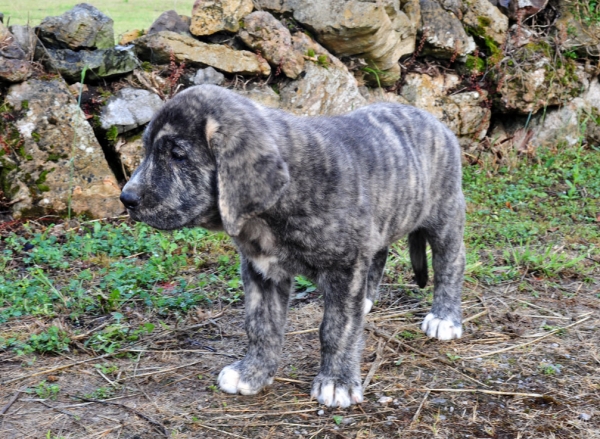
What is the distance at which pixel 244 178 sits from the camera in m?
3.26

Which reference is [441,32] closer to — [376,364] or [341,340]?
[376,364]

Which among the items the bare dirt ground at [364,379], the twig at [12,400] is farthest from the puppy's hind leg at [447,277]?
the twig at [12,400]

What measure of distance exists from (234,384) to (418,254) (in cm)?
175

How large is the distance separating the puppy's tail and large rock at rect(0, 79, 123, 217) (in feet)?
10.2

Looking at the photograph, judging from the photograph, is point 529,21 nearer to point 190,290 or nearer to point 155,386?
point 190,290

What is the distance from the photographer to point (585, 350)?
438 cm

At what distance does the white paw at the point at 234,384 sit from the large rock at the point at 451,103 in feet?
17.1

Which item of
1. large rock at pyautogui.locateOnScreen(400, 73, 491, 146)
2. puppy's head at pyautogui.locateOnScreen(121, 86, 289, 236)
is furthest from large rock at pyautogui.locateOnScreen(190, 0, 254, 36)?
puppy's head at pyautogui.locateOnScreen(121, 86, 289, 236)

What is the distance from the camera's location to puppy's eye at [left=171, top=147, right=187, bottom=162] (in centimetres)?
339

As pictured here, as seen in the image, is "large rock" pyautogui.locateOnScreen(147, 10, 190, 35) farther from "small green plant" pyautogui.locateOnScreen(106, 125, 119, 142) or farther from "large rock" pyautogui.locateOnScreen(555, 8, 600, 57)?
"large rock" pyautogui.locateOnScreen(555, 8, 600, 57)

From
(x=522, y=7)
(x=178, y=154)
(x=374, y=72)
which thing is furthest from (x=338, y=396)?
(x=522, y=7)

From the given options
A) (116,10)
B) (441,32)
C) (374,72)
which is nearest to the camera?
(116,10)

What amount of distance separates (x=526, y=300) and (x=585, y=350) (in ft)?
2.65

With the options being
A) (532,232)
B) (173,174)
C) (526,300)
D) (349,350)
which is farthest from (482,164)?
(173,174)
